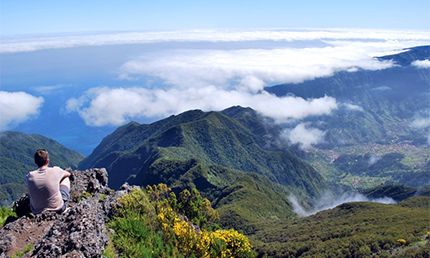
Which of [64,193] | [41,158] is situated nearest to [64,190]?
[64,193]

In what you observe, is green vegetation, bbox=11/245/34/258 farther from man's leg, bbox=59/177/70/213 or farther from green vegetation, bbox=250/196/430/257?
green vegetation, bbox=250/196/430/257

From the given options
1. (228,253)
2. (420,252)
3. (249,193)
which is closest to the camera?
(228,253)

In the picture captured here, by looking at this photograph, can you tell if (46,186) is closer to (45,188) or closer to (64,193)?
(45,188)

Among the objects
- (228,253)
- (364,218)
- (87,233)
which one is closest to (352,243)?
(364,218)

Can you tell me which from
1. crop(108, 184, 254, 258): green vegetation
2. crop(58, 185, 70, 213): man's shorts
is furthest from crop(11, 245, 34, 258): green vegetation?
crop(108, 184, 254, 258): green vegetation

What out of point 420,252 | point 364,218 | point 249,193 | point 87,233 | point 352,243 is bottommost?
point 249,193

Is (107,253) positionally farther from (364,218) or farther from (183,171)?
(183,171)
